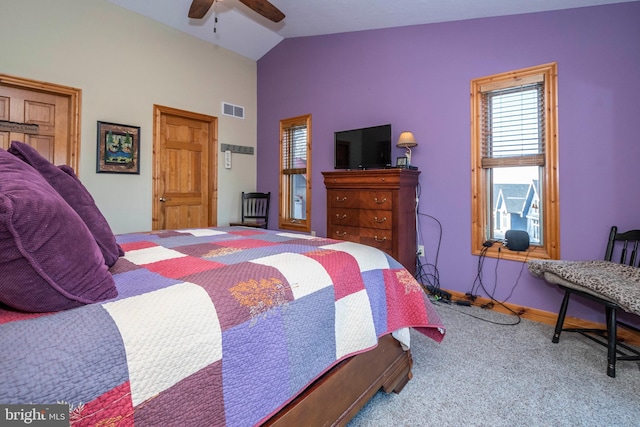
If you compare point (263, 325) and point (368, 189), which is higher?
point (368, 189)

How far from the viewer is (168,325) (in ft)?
2.28

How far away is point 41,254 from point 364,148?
3.03 meters

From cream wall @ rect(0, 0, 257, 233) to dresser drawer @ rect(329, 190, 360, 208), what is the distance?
1.89 meters

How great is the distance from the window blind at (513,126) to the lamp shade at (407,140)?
0.62 metres

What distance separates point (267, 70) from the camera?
15.2 ft

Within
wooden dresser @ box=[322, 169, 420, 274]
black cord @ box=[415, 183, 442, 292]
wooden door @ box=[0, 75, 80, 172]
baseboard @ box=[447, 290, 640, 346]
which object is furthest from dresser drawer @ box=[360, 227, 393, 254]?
wooden door @ box=[0, 75, 80, 172]

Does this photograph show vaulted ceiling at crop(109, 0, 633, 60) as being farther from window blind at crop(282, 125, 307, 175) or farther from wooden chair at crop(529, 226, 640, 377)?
wooden chair at crop(529, 226, 640, 377)

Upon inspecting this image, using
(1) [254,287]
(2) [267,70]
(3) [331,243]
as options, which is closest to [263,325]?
(1) [254,287]

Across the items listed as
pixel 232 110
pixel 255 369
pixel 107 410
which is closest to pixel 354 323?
pixel 255 369

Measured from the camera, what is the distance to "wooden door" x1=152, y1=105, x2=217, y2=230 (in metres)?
3.77

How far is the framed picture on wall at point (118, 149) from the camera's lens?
10.8 ft

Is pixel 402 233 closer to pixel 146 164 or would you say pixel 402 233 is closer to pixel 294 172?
pixel 294 172

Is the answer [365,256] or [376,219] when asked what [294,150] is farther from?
[365,256]

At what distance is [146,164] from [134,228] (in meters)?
0.78
